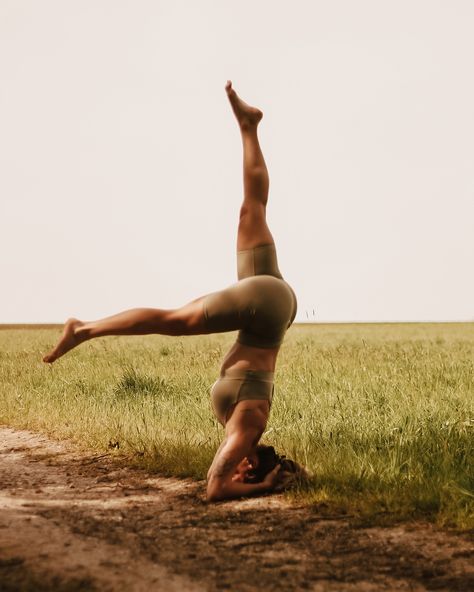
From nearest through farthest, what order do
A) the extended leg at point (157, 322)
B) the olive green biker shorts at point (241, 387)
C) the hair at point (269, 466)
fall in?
the extended leg at point (157, 322) → the olive green biker shorts at point (241, 387) → the hair at point (269, 466)

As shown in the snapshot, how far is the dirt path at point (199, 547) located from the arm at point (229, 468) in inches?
3.1

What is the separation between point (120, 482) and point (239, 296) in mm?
1892

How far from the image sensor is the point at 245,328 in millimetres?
4844

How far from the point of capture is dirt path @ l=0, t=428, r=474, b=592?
10.6 feet

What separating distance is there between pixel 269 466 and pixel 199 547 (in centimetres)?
139

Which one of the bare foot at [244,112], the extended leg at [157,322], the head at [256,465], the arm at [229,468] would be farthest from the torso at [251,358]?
the bare foot at [244,112]

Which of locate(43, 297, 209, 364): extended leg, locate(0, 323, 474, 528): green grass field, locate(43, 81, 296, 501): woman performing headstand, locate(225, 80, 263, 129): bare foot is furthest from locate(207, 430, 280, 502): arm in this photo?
locate(225, 80, 263, 129): bare foot

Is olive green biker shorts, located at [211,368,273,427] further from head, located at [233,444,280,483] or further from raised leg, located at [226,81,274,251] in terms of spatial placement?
raised leg, located at [226,81,274,251]

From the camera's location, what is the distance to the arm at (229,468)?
473 cm

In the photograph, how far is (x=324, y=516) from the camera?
4375mm

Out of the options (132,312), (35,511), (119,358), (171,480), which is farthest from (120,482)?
(119,358)

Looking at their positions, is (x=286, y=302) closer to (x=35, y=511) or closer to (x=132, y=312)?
(x=132, y=312)

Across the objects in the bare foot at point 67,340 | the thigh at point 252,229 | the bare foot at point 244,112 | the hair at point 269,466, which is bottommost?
the hair at point 269,466

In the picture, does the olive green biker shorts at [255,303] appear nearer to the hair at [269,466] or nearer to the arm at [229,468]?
the arm at [229,468]
